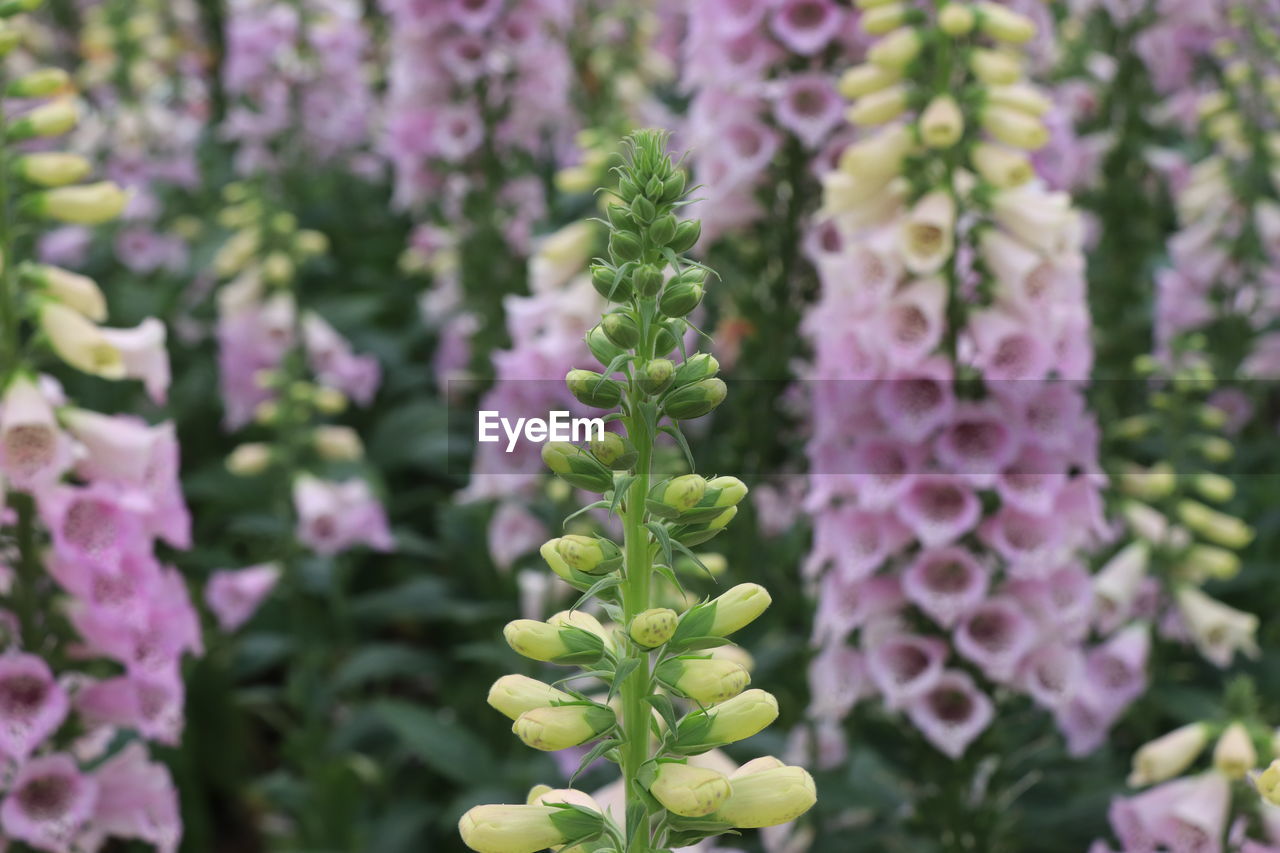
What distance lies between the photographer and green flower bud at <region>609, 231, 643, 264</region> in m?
1.34

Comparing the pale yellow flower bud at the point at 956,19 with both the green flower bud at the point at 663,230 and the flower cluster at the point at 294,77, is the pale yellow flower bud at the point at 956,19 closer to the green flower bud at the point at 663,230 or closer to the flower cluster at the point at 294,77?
the green flower bud at the point at 663,230

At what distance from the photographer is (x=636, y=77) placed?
6242 mm

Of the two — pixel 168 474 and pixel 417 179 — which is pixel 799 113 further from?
pixel 417 179

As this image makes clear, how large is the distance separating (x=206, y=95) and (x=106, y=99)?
0.92 m

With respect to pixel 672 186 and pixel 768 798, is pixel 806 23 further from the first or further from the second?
pixel 768 798

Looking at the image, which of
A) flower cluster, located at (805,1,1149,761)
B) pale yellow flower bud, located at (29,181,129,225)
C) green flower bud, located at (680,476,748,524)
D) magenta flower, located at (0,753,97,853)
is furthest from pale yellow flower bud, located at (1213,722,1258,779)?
pale yellow flower bud, located at (29,181,129,225)

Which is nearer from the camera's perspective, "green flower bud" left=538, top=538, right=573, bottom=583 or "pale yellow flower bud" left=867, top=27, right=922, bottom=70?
"green flower bud" left=538, top=538, right=573, bottom=583

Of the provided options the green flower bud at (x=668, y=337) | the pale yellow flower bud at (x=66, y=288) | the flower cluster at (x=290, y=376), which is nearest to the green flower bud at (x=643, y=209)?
the green flower bud at (x=668, y=337)

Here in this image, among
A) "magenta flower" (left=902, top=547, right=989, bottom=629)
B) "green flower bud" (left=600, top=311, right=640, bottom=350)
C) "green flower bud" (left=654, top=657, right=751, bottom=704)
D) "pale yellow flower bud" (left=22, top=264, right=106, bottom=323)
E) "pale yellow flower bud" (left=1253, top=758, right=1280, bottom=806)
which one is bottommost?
"magenta flower" (left=902, top=547, right=989, bottom=629)

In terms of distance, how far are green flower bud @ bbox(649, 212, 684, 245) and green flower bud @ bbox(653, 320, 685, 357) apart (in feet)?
0.27

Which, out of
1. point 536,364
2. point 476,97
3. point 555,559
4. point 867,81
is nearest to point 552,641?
point 555,559

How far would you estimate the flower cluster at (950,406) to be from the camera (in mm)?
2693

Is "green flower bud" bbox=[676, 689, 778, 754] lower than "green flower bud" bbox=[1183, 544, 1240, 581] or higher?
higher

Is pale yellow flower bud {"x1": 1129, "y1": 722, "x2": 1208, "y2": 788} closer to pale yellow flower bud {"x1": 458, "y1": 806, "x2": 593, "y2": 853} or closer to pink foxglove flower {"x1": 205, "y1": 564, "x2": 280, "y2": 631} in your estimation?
pale yellow flower bud {"x1": 458, "y1": 806, "x2": 593, "y2": 853}
